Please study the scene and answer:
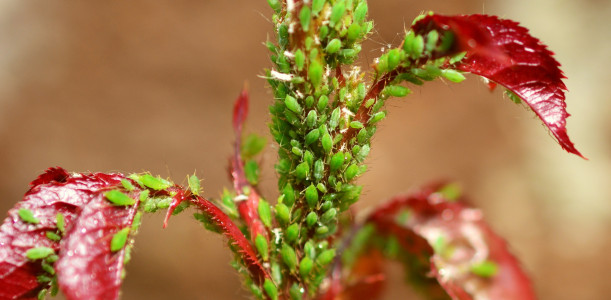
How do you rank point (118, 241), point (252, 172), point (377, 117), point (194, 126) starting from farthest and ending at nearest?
point (194, 126), point (252, 172), point (377, 117), point (118, 241)

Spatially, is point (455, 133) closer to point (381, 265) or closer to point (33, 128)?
point (381, 265)

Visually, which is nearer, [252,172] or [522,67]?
[522,67]

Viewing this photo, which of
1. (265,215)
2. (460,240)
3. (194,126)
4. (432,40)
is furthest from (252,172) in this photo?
(194,126)

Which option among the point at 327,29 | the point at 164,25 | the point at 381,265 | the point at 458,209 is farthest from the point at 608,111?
the point at 327,29

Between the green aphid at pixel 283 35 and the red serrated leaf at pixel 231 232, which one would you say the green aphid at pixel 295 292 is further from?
the green aphid at pixel 283 35

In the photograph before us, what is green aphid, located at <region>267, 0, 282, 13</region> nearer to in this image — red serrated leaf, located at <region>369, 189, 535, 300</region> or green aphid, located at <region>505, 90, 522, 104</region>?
green aphid, located at <region>505, 90, 522, 104</region>

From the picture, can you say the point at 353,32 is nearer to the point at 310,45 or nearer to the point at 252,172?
the point at 310,45
